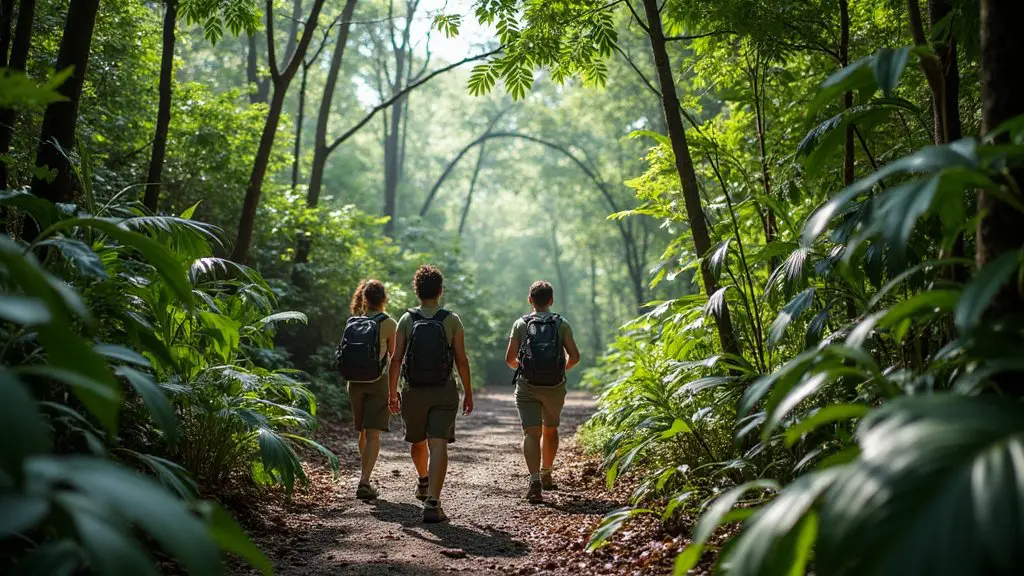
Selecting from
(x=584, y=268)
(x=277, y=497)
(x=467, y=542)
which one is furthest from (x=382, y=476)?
(x=584, y=268)

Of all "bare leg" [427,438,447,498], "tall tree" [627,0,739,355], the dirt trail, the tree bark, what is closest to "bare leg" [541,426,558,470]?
the dirt trail

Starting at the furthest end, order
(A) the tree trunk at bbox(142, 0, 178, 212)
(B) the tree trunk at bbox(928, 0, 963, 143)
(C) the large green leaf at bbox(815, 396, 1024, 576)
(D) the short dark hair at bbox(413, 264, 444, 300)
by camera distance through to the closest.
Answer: (A) the tree trunk at bbox(142, 0, 178, 212)
(D) the short dark hair at bbox(413, 264, 444, 300)
(B) the tree trunk at bbox(928, 0, 963, 143)
(C) the large green leaf at bbox(815, 396, 1024, 576)

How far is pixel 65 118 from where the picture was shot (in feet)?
14.5

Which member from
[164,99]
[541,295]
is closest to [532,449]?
[541,295]

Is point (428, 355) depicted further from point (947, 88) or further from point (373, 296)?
point (947, 88)

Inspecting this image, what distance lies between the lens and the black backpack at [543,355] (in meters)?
6.12

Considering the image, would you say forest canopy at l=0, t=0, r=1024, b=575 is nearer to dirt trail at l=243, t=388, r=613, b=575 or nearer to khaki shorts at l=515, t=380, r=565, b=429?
dirt trail at l=243, t=388, r=613, b=575

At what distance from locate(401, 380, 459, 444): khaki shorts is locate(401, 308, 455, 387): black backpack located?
2.6 inches

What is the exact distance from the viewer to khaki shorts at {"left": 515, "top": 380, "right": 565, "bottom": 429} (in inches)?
245

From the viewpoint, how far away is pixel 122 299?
402cm

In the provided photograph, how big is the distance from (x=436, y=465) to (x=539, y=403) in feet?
A: 4.00

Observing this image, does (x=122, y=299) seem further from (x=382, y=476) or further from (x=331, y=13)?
(x=331, y=13)

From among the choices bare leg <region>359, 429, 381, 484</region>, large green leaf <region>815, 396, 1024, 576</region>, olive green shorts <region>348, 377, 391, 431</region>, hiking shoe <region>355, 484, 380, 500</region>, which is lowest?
hiking shoe <region>355, 484, 380, 500</region>

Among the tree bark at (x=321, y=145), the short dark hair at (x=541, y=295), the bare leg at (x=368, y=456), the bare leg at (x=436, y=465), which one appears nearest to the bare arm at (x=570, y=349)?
the short dark hair at (x=541, y=295)
